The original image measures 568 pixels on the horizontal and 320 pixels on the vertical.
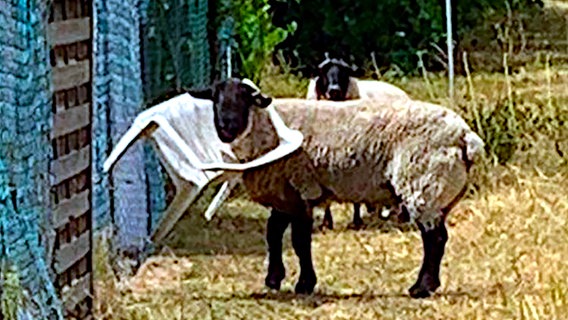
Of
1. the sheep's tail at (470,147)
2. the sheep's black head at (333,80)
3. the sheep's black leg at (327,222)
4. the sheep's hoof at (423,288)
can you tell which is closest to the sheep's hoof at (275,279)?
the sheep's hoof at (423,288)

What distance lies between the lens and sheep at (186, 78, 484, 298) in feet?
30.6

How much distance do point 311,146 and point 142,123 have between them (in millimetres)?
903

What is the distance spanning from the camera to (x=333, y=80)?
1295cm

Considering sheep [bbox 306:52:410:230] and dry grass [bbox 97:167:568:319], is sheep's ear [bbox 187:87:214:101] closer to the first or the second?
dry grass [bbox 97:167:568:319]

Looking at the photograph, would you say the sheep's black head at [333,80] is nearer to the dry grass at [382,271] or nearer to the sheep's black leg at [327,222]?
the dry grass at [382,271]

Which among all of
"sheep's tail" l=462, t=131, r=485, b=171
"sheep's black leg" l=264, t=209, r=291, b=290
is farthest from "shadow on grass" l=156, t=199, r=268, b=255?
"sheep's tail" l=462, t=131, r=485, b=171

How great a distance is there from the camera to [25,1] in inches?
252

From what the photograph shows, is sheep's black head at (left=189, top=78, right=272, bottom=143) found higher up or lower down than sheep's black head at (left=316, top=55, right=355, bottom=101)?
higher up

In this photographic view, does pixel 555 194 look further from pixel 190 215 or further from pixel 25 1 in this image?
pixel 25 1

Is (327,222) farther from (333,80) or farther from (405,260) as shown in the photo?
(405,260)

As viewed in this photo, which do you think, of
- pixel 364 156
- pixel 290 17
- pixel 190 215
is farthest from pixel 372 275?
pixel 290 17

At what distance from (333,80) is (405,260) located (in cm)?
258

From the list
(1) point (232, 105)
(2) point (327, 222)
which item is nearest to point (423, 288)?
(1) point (232, 105)

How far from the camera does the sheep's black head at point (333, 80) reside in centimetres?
1280
